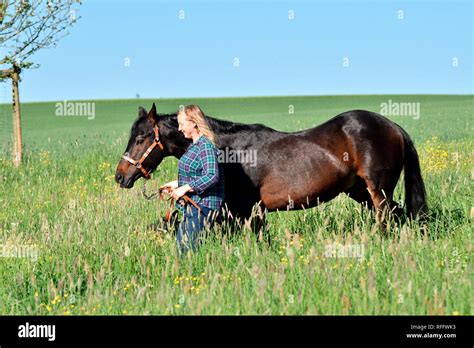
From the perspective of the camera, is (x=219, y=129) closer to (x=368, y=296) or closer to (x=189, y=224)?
(x=189, y=224)

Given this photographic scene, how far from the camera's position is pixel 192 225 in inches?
227

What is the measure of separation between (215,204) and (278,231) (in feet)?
3.94

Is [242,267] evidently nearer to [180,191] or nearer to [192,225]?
[192,225]

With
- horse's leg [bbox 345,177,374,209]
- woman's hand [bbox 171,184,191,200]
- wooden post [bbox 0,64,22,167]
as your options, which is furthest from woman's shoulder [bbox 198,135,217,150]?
wooden post [bbox 0,64,22,167]

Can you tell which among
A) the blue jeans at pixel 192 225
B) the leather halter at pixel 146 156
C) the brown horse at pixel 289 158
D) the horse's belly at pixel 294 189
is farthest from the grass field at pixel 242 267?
the leather halter at pixel 146 156

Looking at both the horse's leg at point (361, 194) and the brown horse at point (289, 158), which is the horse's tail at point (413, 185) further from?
the horse's leg at point (361, 194)

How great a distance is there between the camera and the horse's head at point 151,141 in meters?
6.67

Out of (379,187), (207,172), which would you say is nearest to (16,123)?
(207,172)

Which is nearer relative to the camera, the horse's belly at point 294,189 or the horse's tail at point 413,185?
the horse's belly at point 294,189

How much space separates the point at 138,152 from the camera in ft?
22.2

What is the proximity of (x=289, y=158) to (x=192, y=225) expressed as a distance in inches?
65.1

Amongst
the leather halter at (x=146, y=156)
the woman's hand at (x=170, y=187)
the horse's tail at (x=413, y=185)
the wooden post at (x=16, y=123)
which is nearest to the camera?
the woman's hand at (x=170, y=187)
